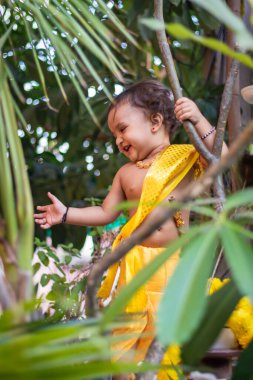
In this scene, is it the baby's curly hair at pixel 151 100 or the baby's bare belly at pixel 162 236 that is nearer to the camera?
the baby's bare belly at pixel 162 236

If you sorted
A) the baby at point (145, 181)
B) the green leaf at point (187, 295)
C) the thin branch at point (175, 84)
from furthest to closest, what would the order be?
the baby at point (145, 181)
the thin branch at point (175, 84)
the green leaf at point (187, 295)

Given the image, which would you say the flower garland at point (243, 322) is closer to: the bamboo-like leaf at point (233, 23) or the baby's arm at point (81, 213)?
the baby's arm at point (81, 213)

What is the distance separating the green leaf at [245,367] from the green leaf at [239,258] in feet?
0.85

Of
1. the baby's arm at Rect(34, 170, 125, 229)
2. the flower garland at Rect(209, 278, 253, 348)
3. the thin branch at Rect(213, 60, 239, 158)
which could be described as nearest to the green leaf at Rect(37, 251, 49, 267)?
the baby's arm at Rect(34, 170, 125, 229)

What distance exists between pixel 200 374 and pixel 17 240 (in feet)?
2.33

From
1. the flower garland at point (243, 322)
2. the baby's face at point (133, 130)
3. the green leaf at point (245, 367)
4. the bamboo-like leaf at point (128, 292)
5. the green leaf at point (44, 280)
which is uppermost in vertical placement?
the baby's face at point (133, 130)

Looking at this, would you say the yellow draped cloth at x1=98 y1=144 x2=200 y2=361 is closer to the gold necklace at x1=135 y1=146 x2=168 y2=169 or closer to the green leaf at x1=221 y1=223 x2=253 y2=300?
the gold necklace at x1=135 y1=146 x2=168 y2=169

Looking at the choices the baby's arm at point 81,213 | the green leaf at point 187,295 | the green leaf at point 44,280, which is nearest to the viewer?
the green leaf at point 187,295

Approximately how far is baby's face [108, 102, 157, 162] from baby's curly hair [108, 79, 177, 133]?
0.07 feet

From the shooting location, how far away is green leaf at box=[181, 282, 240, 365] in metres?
0.78

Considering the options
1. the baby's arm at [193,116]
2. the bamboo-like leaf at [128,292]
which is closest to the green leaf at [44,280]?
the baby's arm at [193,116]

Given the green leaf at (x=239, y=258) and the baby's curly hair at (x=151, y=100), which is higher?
the baby's curly hair at (x=151, y=100)

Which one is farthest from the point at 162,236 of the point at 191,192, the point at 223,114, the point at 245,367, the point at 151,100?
the point at 191,192

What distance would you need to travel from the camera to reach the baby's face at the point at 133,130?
6.51 ft
